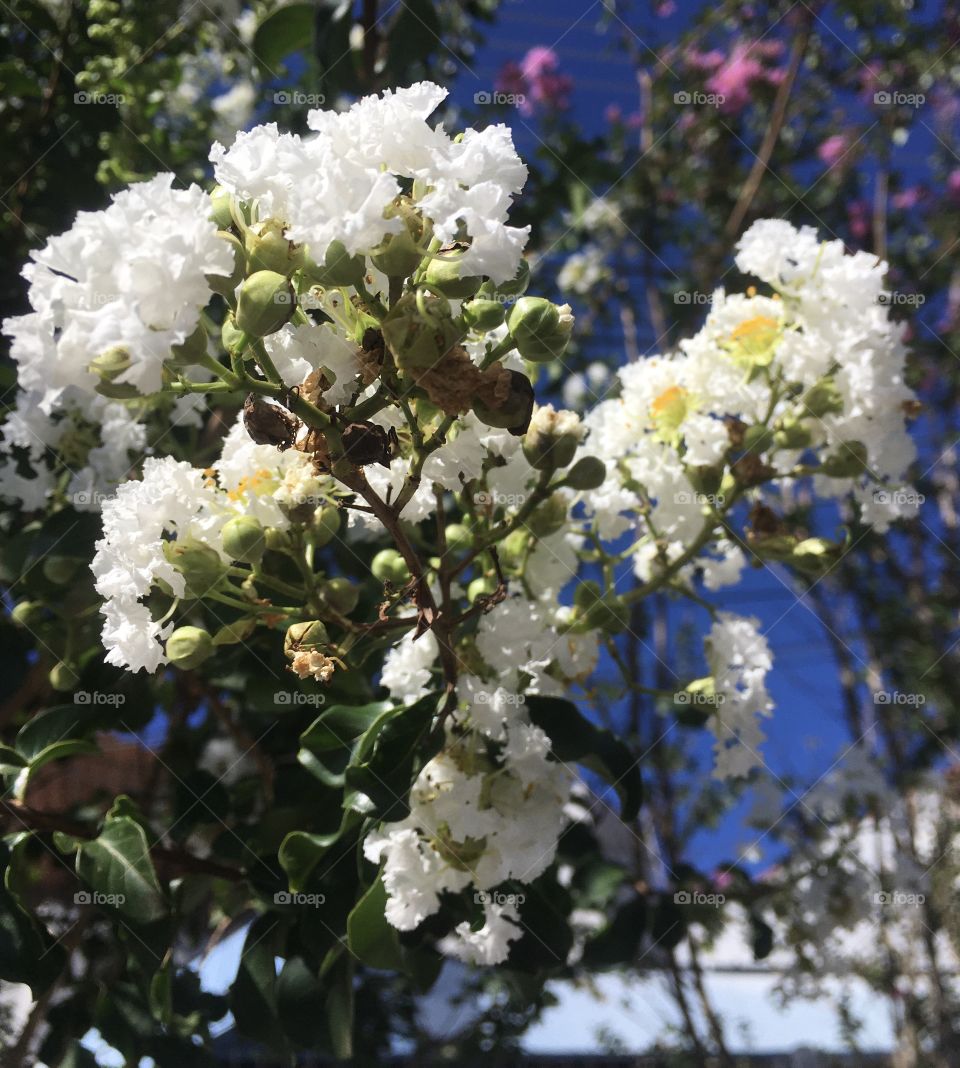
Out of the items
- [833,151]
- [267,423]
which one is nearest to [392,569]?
[267,423]

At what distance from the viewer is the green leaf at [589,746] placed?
0.93 metres

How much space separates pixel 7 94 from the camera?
1.39m

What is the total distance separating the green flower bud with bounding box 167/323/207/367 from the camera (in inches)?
23.5

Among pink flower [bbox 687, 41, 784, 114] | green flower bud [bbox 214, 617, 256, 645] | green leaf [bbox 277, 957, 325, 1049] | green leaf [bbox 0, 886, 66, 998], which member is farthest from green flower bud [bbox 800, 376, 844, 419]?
pink flower [bbox 687, 41, 784, 114]

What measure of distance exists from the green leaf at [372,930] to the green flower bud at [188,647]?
247mm

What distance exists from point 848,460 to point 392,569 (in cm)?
48

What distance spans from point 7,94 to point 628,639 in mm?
1323

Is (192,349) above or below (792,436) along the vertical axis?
below

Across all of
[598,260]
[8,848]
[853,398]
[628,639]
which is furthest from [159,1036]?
[598,260]

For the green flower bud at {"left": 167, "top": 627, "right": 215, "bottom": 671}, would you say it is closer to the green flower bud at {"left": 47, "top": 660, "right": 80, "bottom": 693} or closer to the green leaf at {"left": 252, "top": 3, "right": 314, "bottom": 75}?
the green flower bud at {"left": 47, "top": 660, "right": 80, "bottom": 693}

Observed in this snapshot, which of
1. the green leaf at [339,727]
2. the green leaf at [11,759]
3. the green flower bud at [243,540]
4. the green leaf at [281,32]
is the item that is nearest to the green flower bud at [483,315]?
the green flower bud at [243,540]

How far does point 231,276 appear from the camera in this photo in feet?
1.98

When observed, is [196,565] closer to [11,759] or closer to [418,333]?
[418,333]

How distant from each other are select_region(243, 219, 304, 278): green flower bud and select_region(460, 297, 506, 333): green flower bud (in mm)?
109
